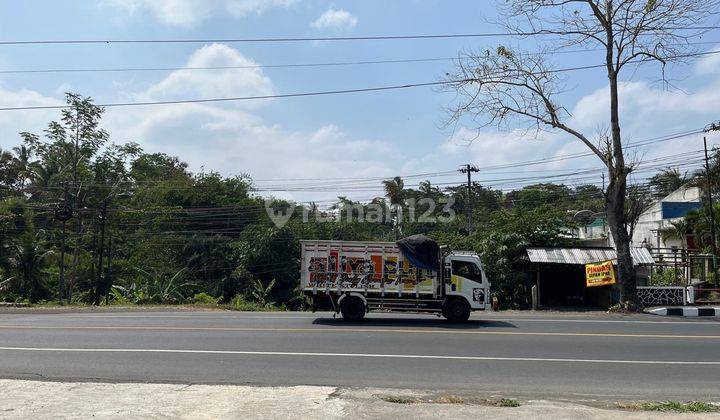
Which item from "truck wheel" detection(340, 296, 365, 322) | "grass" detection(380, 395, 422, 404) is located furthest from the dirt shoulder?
"truck wheel" detection(340, 296, 365, 322)

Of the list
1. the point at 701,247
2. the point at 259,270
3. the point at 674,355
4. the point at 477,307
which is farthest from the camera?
the point at 259,270

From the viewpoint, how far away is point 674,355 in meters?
11.7

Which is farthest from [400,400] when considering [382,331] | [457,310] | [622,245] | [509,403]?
[622,245]

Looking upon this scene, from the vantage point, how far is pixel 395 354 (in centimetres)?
1142

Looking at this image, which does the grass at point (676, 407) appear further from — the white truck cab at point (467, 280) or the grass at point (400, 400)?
the white truck cab at point (467, 280)

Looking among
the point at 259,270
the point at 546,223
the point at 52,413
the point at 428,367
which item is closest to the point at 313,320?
the point at 428,367

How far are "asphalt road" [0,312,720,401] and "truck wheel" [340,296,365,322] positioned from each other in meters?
0.49

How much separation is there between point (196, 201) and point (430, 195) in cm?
2417

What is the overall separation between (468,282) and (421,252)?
1.61 m

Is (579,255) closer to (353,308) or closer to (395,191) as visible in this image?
(353,308)

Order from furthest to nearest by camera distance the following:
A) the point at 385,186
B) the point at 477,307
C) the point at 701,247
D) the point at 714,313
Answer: the point at 385,186, the point at 701,247, the point at 714,313, the point at 477,307

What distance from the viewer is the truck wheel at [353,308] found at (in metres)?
16.7

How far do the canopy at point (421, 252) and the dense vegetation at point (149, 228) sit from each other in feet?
45.0

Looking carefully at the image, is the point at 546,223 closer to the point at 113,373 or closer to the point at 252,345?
the point at 252,345
